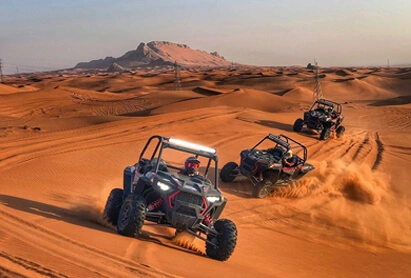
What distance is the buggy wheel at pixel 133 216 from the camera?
21.7 feet

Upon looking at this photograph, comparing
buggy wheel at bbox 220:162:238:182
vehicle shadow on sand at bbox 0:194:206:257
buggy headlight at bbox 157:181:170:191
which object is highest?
buggy headlight at bbox 157:181:170:191

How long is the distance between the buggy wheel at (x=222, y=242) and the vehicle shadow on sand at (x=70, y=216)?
0.25 m

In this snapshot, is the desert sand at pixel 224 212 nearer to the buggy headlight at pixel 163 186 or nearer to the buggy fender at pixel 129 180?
the buggy fender at pixel 129 180

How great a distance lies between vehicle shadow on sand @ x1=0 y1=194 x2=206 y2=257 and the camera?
720 centimetres

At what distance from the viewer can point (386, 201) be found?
42.1 ft

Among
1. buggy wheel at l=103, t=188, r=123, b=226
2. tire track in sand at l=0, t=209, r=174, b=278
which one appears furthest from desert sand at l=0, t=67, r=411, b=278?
buggy wheel at l=103, t=188, r=123, b=226

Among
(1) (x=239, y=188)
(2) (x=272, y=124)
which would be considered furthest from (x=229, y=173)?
(2) (x=272, y=124)

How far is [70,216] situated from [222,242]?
258 cm

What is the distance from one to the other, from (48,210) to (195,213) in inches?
105

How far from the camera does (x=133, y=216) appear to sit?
6.63 m

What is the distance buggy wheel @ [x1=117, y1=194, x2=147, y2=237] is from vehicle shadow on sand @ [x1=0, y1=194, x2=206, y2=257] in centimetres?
25

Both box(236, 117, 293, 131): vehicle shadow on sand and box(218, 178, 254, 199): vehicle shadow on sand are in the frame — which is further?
box(236, 117, 293, 131): vehicle shadow on sand

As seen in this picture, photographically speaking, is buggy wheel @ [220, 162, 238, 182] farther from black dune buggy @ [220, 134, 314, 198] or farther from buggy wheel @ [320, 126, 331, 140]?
buggy wheel @ [320, 126, 331, 140]

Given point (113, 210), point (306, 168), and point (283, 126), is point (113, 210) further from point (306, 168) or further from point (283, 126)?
point (283, 126)
